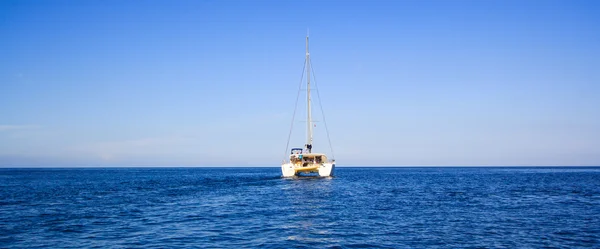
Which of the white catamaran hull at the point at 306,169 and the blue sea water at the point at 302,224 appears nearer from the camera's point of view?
the blue sea water at the point at 302,224

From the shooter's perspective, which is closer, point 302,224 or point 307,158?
point 302,224

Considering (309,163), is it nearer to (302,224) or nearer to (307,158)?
(307,158)

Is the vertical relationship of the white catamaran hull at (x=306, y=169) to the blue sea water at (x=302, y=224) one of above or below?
above

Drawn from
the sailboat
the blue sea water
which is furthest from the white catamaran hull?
the blue sea water

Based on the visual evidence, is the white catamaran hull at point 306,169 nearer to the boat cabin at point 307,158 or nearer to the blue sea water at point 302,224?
the boat cabin at point 307,158

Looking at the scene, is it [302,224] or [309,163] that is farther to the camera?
[309,163]

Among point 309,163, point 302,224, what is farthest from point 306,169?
point 302,224

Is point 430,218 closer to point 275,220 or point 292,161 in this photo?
point 275,220

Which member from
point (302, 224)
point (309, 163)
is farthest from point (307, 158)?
point (302, 224)

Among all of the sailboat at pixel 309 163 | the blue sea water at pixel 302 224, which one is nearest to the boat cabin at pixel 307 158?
the sailboat at pixel 309 163

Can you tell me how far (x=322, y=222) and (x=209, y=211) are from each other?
9.65 meters

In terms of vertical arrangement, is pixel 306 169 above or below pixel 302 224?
above

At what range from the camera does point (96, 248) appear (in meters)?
20.3

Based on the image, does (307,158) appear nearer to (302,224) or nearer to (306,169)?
(306,169)
